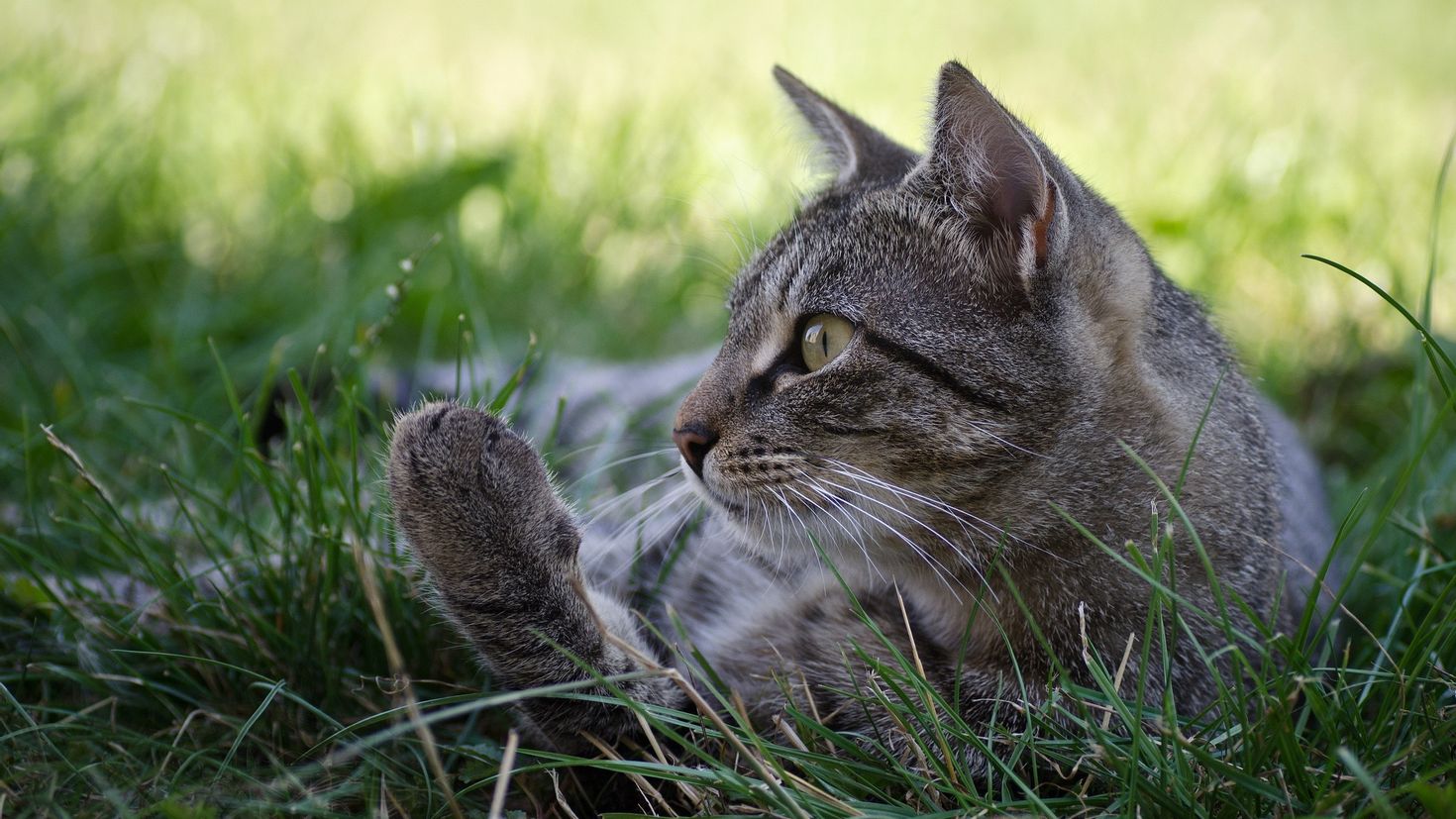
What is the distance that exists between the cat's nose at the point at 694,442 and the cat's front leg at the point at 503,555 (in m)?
0.24

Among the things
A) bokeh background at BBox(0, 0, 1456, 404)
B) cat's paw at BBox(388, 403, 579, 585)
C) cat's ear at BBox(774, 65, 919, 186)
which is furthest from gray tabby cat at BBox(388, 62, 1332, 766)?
bokeh background at BBox(0, 0, 1456, 404)

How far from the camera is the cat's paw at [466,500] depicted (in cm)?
154

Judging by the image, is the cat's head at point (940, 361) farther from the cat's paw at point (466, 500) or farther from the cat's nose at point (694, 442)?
the cat's paw at point (466, 500)

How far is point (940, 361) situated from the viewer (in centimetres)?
161

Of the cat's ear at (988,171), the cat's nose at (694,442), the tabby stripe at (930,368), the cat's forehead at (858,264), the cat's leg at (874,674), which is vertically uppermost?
the cat's ear at (988,171)

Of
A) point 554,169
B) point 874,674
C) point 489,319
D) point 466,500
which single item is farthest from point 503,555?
point 554,169

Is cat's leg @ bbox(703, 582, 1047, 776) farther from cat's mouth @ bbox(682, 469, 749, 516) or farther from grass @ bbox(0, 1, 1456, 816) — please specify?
cat's mouth @ bbox(682, 469, 749, 516)

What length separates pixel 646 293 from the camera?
3699mm

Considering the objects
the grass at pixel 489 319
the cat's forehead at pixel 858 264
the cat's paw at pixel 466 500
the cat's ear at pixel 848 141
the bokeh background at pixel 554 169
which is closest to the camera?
the grass at pixel 489 319

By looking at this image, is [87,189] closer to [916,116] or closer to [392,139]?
[392,139]

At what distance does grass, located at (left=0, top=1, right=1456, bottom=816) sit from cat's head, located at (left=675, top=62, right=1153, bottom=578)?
0.26 metres

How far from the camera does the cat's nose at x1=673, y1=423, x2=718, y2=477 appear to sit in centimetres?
174

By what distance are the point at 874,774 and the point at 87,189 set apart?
10.2ft

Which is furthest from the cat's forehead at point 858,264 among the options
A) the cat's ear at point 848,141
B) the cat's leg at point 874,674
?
the cat's leg at point 874,674
